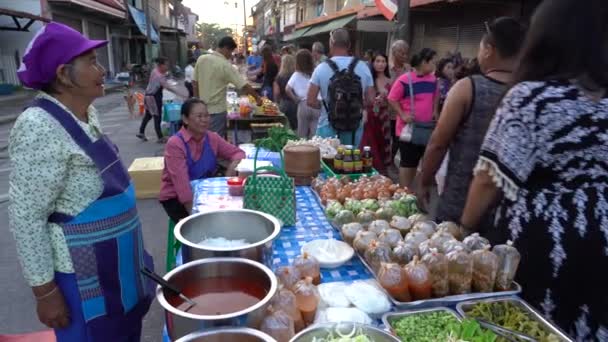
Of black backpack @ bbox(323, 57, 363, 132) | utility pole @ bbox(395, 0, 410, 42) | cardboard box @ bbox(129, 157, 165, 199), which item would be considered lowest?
cardboard box @ bbox(129, 157, 165, 199)

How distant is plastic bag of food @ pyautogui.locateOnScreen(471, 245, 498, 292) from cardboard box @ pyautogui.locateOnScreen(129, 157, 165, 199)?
496 cm

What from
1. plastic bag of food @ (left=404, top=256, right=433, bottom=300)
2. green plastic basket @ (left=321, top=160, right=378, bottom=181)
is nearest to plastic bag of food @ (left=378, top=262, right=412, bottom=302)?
plastic bag of food @ (left=404, top=256, right=433, bottom=300)

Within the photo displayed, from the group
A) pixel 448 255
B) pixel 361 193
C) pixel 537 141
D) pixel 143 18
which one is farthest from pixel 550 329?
pixel 143 18

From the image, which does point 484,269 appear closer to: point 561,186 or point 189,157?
point 561,186

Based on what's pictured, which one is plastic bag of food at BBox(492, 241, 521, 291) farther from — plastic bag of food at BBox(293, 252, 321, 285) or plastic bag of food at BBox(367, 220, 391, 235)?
plastic bag of food at BBox(293, 252, 321, 285)

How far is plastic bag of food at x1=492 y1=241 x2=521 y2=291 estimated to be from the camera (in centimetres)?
166

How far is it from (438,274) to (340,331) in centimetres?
55

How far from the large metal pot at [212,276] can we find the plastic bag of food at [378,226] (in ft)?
2.78

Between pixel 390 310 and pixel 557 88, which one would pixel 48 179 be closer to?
pixel 390 310

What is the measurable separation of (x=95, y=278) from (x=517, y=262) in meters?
1.77

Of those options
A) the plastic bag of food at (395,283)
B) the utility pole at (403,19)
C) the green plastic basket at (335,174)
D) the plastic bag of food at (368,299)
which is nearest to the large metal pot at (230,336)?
the plastic bag of food at (368,299)

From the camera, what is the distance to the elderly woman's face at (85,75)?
178 centimetres

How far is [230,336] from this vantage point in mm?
1189

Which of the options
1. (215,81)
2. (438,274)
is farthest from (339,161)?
(215,81)
